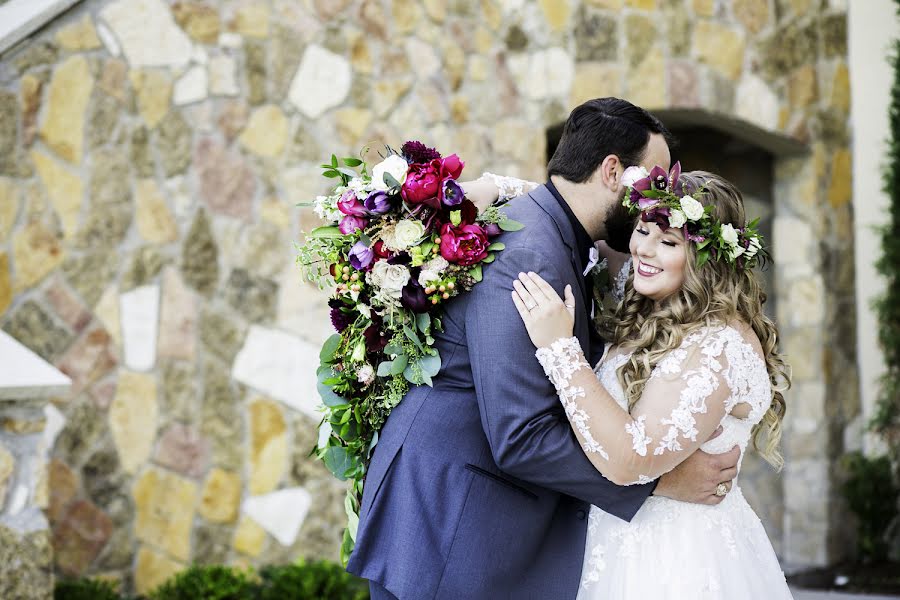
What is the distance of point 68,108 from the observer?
4.68 metres

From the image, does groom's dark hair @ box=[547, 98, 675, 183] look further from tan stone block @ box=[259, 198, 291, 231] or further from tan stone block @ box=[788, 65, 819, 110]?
tan stone block @ box=[788, 65, 819, 110]

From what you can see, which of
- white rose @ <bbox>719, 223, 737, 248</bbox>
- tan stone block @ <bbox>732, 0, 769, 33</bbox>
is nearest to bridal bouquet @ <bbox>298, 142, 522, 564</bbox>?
white rose @ <bbox>719, 223, 737, 248</bbox>

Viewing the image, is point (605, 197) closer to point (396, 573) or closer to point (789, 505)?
point (396, 573)

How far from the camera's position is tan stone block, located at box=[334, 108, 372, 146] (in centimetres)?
528

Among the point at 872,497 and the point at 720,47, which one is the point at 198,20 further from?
the point at 872,497

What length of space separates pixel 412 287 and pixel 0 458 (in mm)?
1864

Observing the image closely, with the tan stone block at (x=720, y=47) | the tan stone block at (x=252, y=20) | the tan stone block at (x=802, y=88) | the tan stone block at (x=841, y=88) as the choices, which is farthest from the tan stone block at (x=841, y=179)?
the tan stone block at (x=252, y=20)

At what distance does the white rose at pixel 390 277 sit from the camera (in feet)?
8.12

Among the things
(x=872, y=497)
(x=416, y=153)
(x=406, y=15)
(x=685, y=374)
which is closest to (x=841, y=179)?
(x=872, y=497)

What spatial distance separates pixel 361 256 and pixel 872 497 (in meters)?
4.72

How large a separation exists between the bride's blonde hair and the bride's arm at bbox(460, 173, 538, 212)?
1.80 ft

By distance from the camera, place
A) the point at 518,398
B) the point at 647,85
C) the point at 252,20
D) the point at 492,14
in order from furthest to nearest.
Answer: the point at 647,85 < the point at 492,14 < the point at 252,20 < the point at 518,398

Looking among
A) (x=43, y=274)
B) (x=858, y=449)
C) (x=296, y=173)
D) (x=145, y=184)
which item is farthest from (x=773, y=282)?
(x=43, y=274)

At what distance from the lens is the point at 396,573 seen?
8.16 ft
